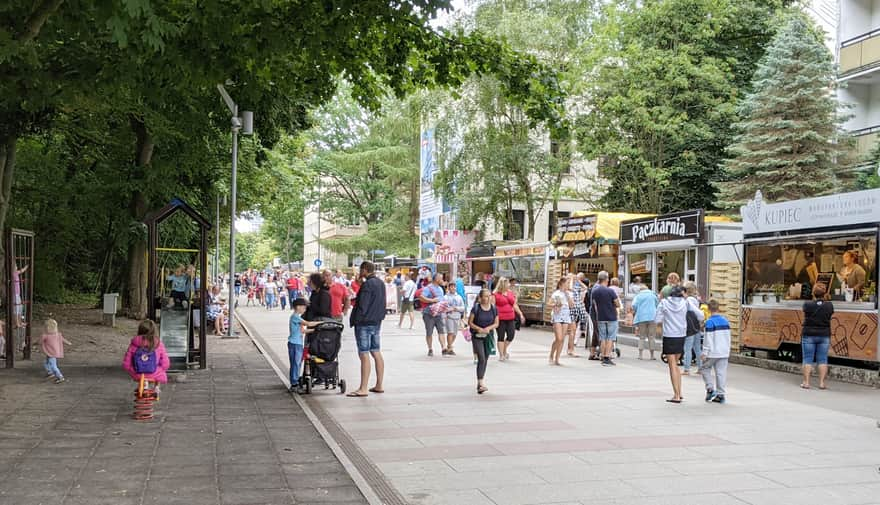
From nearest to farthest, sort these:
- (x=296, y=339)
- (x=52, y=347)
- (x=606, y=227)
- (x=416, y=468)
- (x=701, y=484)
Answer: (x=701, y=484) < (x=416, y=468) < (x=296, y=339) < (x=52, y=347) < (x=606, y=227)

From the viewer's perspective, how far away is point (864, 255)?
13781 mm

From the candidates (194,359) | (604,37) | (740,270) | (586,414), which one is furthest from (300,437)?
(604,37)

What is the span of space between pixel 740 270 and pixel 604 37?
1854 centimetres

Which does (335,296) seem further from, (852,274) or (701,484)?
(852,274)

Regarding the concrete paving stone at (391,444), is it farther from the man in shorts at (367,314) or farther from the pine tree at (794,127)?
the pine tree at (794,127)

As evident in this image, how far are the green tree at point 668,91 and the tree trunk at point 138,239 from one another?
18414 mm

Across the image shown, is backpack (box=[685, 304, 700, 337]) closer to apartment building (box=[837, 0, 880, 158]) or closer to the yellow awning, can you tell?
the yellow awning

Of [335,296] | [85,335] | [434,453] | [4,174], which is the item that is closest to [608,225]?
[335,296]

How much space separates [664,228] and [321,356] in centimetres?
1137

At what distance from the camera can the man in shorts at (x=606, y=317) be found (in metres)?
15.8

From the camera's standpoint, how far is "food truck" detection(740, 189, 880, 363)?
1358cm

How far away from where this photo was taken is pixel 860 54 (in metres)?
29.7

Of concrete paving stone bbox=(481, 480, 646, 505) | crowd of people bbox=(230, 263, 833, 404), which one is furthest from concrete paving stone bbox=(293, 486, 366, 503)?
crowd of people bbox=(230, 263, 833, 404)

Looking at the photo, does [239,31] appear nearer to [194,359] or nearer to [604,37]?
[194,359]
